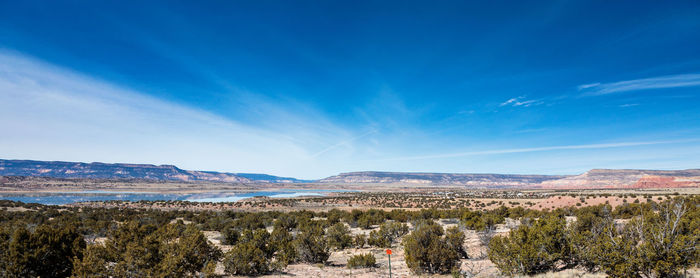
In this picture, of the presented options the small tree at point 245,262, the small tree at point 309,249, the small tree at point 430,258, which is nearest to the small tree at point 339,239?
the small tree at point 309,249

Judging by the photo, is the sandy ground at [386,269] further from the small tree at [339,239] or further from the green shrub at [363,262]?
the small tree at [339,239]

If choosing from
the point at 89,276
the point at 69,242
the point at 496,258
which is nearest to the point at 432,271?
the point at 496,258

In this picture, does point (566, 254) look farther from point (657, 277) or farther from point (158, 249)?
point (158, 249)

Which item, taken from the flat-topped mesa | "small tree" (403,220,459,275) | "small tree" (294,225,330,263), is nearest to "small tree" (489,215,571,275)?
"small tree" (403,220,459,275)

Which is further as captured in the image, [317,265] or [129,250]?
[317,265]

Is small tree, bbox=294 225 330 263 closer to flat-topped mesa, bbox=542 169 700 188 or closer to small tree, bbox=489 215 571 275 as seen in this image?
small tree, bbox=489 215 571 275

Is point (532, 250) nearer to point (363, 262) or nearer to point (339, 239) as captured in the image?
point (363, 262)

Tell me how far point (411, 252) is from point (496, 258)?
2736 millimetres

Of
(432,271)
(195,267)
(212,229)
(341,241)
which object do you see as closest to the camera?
(195,267)

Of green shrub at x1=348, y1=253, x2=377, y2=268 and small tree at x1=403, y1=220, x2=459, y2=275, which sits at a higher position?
small tree at x1=403, y1=220, x2=459, y2=275

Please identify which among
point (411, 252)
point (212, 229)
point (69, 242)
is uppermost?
point (69, 242)

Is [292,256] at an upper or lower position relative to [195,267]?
lower

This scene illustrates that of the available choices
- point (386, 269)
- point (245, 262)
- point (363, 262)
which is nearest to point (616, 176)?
point (386, 269)

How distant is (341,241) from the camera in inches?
658
